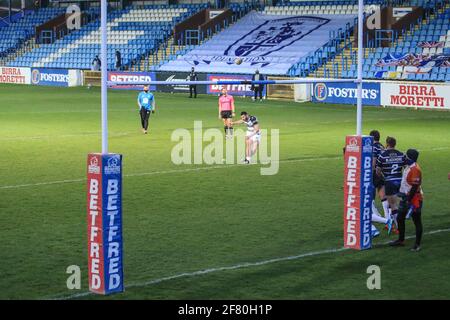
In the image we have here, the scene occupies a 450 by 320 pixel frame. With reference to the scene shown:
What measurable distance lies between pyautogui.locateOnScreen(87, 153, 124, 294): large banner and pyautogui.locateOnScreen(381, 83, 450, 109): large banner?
30037 millimetres

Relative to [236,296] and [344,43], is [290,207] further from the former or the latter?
[344,43]

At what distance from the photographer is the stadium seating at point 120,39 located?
201 ft

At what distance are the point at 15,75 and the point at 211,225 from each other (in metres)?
48.6

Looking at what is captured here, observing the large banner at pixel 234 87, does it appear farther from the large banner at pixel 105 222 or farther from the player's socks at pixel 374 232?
the large banner at pixel 105 222

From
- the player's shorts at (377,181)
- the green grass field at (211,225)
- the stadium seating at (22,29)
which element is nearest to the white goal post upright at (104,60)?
the green grass field at (211,225)

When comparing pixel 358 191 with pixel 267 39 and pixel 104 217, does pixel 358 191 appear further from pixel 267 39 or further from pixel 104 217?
pixel 267 39

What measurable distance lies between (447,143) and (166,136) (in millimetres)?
9234

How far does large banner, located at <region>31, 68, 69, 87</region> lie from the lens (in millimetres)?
57750

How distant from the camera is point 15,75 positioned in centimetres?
6078

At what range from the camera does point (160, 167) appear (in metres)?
22.0

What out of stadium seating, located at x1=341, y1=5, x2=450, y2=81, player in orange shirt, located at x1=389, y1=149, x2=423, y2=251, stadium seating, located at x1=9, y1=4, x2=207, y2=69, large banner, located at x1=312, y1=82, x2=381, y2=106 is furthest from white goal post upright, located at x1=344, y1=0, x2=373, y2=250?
stadium seating, located at x1=9, y1=4, x2=207, y2=69

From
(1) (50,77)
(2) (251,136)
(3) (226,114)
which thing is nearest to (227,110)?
(3) (226,114)

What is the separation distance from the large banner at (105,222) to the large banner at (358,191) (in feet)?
13.2
